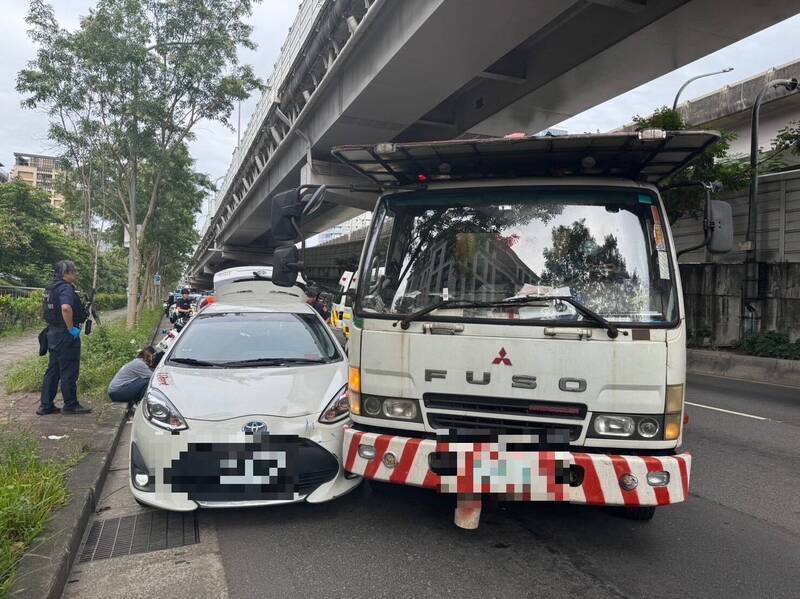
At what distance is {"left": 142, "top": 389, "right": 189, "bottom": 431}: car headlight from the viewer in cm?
409

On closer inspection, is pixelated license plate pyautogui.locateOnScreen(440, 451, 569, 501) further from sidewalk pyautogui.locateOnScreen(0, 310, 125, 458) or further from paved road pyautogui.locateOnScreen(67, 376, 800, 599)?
sidewalk pyautogui.locateOnScreen(0, 310, 125, 458)

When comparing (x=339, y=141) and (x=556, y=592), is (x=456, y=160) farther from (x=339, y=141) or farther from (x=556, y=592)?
(x=339, y=141)

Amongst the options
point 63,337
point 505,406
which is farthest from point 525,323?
point 63,337

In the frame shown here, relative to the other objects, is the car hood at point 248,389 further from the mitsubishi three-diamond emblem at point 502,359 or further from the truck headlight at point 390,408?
the mitsubishi three-diamond emblem at point 502,359

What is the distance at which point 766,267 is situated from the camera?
44.5 ft

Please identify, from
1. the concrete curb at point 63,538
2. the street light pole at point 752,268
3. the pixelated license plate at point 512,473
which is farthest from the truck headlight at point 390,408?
the street light pole at point 752,268

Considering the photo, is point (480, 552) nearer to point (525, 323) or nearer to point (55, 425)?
point (525, 323)

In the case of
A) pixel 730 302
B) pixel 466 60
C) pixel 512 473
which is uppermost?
pixel 466 60

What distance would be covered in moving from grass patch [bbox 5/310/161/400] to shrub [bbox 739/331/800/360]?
1222 cm

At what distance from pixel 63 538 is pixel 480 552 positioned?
249 centimetres

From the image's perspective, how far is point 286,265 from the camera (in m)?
4.19

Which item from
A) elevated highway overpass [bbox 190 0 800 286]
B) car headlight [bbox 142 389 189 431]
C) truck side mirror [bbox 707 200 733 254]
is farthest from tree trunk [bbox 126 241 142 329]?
truck side mirror [bbox 707 200 733 254]

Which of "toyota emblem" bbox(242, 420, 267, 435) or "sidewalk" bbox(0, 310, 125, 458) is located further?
"sidewalk" bbox(0, 310, 125, 458)

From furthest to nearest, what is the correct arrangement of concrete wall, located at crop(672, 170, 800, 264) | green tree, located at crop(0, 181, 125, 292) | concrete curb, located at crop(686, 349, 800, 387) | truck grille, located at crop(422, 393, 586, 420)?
green tree, located at crop(0, 181, 125, 292)
concrete wall, located at crop(672, 170, 800, 264)
concrete curb, located at crop(686, 349, 800, 387)
truck grille, located at crop(422, 393, 586, 420)
